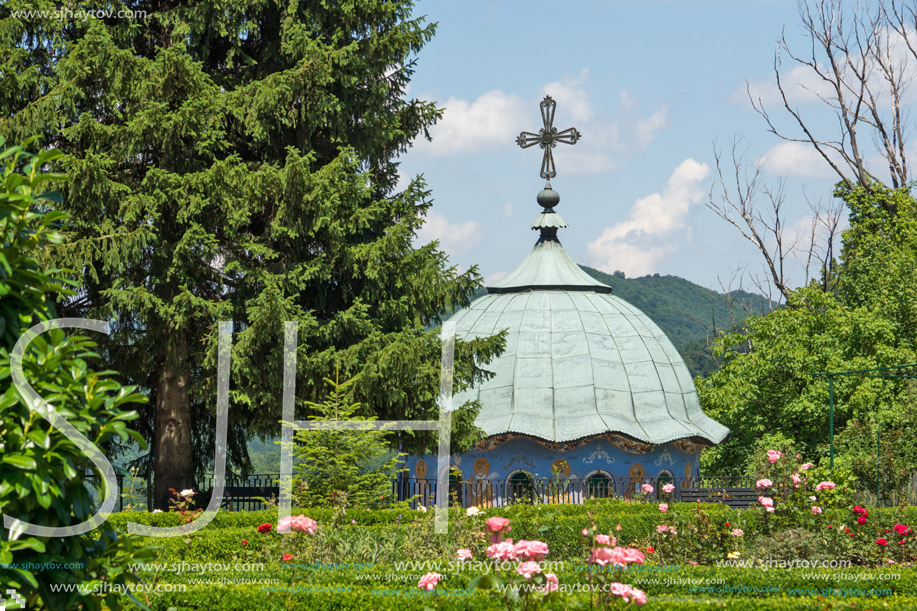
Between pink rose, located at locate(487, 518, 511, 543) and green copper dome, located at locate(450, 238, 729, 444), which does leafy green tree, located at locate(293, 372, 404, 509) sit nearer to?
pink rose, located at locate(487, 518, 511, 543)

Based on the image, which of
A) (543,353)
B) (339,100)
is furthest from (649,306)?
(339,100)

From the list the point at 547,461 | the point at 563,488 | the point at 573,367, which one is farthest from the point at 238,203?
the point at 573,367

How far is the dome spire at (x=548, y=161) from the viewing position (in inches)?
1029

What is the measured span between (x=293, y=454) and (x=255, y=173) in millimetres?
4690

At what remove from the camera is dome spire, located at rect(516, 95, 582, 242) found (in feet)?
85.7

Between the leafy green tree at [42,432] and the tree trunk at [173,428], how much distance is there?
10.1 meters

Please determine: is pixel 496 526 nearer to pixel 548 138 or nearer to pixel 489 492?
pixel 489 492

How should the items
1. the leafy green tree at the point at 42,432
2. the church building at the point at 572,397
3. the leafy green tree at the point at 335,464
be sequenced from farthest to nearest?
the church building at the point at 572,397
the leafy green tree at the point at 335,464
the leafy green tree at the point at 42,432

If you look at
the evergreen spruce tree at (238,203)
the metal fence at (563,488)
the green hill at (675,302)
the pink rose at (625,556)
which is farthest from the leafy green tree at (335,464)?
the green hill at (675,302)

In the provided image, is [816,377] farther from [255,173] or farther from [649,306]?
[649,306]

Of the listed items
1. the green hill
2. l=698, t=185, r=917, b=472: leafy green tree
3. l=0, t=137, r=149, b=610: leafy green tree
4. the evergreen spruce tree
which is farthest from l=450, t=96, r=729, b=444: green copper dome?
the green hill

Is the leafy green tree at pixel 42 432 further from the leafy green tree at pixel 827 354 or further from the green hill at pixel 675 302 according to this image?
the green hill at pixel 675 302

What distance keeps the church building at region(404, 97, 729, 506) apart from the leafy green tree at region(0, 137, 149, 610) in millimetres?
15362

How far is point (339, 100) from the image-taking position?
14.9m
